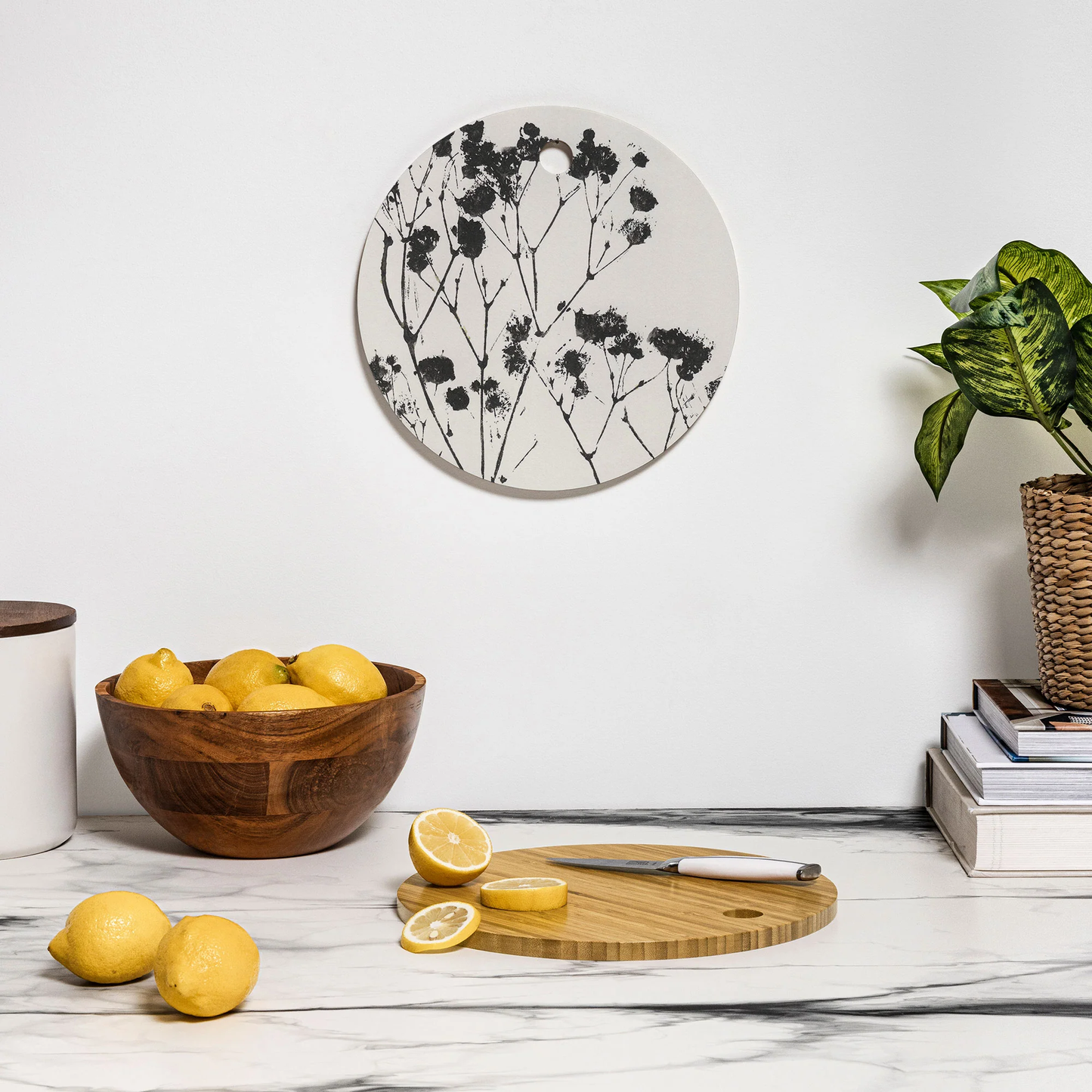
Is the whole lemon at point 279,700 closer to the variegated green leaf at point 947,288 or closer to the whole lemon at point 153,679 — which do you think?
the whole lemon at point 153,679

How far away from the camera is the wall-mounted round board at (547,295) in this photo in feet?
3.98

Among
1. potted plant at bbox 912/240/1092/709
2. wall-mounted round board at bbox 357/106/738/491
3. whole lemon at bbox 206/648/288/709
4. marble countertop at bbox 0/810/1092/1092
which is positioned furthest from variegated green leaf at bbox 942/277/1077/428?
whole lemon at bbox 206/648/288/709

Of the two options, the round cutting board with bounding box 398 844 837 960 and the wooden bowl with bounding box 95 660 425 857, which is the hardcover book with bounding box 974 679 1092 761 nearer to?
the round cutting board with bounding box 398 844 837 960

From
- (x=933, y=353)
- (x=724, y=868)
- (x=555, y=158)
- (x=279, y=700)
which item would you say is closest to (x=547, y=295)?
(x=555, y=158)

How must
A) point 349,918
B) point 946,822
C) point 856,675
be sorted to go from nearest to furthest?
point 349,918, point 946,822, point 856,675

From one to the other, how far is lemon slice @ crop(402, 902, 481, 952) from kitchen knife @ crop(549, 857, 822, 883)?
0.15 meters

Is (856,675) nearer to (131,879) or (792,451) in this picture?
(792,451)

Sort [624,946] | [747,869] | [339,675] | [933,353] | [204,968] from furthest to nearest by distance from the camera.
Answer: [933,353], [339,675], [747,869], [624,946], [204,968]

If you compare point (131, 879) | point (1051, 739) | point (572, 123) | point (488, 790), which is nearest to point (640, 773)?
point (488, 790)

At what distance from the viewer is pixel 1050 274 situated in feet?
3.49

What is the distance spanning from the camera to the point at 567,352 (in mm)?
1224

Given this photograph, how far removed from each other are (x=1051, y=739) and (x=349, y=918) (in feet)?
2.11

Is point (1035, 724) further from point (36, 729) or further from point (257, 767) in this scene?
point (36, 729)

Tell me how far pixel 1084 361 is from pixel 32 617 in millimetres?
1023
